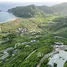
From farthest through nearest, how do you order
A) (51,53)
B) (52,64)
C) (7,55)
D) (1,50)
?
(1,50)
(7,55)
(51,53)
(52,64)

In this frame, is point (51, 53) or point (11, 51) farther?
point (11, 51)

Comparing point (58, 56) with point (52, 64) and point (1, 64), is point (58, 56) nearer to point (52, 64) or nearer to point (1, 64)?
point (52, 64)

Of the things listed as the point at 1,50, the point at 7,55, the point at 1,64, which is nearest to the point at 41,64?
the point at 1,64

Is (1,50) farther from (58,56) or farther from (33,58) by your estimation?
(58,56)

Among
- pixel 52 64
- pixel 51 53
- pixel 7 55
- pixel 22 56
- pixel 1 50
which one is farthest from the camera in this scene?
pixel 1 50

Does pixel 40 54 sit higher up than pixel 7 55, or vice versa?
pixel 40 54

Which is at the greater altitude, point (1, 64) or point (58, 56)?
point (58, 56)

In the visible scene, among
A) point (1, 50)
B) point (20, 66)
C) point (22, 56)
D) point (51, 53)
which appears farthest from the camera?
point (1, 50)

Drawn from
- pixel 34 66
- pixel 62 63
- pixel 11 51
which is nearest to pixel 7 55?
pixel 11 51

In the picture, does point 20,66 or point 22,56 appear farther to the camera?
point 22,56
